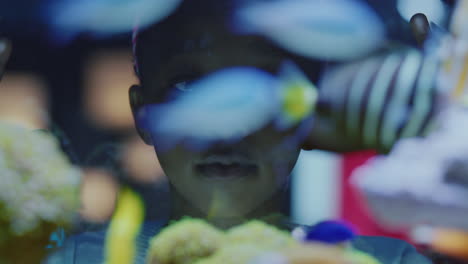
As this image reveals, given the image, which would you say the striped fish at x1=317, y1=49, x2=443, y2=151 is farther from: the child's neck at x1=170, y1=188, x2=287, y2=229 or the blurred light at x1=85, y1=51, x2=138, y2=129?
the blurred light at x1=85, y1=51, x2=138, y2=129

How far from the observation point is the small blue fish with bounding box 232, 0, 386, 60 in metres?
0.68

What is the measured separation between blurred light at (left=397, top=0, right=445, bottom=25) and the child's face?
0.16 meters

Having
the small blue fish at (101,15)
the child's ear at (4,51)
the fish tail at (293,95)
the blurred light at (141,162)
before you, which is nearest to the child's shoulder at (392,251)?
the fish tail at (293,95)

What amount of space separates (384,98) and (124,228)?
0.38m

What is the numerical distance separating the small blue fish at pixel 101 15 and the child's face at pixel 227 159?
0.21 feet

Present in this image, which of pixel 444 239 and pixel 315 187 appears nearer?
pixel 444 239

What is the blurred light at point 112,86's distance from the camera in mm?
721

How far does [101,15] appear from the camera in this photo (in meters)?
0.72

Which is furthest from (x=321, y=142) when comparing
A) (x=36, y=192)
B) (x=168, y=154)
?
(x=36, y=192)

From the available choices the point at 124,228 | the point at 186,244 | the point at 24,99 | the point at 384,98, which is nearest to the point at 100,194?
the point at 124,228

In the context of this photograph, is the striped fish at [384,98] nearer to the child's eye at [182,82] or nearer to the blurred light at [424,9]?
the blurred light at [424,9]

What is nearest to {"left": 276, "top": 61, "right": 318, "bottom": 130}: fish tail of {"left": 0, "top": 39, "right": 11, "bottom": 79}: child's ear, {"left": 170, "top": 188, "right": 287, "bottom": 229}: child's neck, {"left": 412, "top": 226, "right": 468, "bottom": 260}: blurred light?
{"left": 170, "top": 188, "right": 287, "bottom": 229}: child's neck

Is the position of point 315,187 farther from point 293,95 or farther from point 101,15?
point 101,15

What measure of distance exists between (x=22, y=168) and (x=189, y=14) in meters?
0.33
